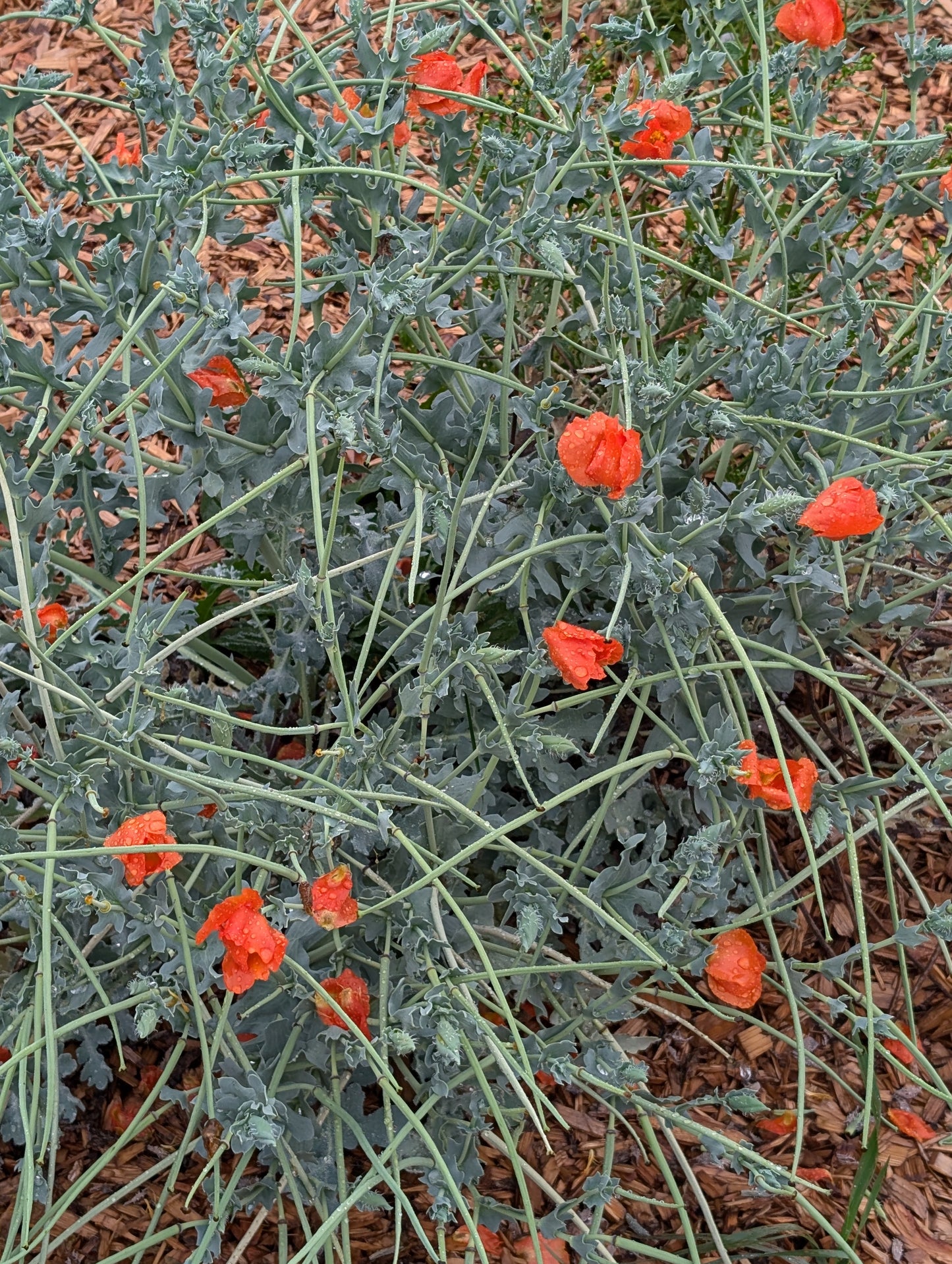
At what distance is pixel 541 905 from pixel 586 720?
313 millimetres

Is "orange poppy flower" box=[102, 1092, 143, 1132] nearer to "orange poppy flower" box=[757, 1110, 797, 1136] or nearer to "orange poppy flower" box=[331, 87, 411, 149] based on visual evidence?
"orange poppy flower" box=[757, 1110, 797, 1136]

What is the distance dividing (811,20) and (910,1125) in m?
1.38

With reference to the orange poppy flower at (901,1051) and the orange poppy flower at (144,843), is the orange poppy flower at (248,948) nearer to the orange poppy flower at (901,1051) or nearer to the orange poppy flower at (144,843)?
the orange poppy flower at (144,843)

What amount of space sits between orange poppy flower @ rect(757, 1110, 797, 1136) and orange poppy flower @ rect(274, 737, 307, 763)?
768mm

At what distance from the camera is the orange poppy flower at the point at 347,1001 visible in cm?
116

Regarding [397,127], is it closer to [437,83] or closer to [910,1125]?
[437,83]

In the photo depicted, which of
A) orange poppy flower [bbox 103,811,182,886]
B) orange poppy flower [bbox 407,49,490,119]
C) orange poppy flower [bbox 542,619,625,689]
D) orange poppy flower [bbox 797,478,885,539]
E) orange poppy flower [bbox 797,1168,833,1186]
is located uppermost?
orange poppy flower [bbox 407,49,490,119]

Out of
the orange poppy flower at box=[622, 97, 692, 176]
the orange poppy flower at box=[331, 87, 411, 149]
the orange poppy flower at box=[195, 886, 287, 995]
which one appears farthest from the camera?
the orange poppy flower at box=[331, 87, 411, 149]

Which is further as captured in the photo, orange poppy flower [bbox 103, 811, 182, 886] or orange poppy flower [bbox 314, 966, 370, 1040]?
orange poppy flower [bbox 314, 966, 370, 1040]

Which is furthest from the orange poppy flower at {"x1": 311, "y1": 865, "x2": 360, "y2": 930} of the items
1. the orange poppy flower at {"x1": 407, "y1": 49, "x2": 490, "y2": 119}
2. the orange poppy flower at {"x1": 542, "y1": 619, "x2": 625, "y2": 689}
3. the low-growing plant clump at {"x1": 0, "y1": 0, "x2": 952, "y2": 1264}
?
the orange poppy flower at {"x1": 407, "y1": 49, "x2": 490, "y2": 119}

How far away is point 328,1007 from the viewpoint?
115 centimetres

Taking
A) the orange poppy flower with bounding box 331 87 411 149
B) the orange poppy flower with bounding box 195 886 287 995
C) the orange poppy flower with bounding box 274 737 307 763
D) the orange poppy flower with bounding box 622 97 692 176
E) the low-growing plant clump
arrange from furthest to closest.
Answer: the orange poppy flower with bounding box 274 737 307 763
the orange poppy flower with bounding box 331 87 411 149
the orange poppy flower with bounding box 622 97 692 176
the low-growing plant clump
the orange poppy flower with bounding box 195 886 287 995

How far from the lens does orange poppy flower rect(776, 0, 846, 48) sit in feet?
4.54

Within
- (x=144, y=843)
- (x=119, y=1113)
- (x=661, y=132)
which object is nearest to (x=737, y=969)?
(x=144, y=843)
